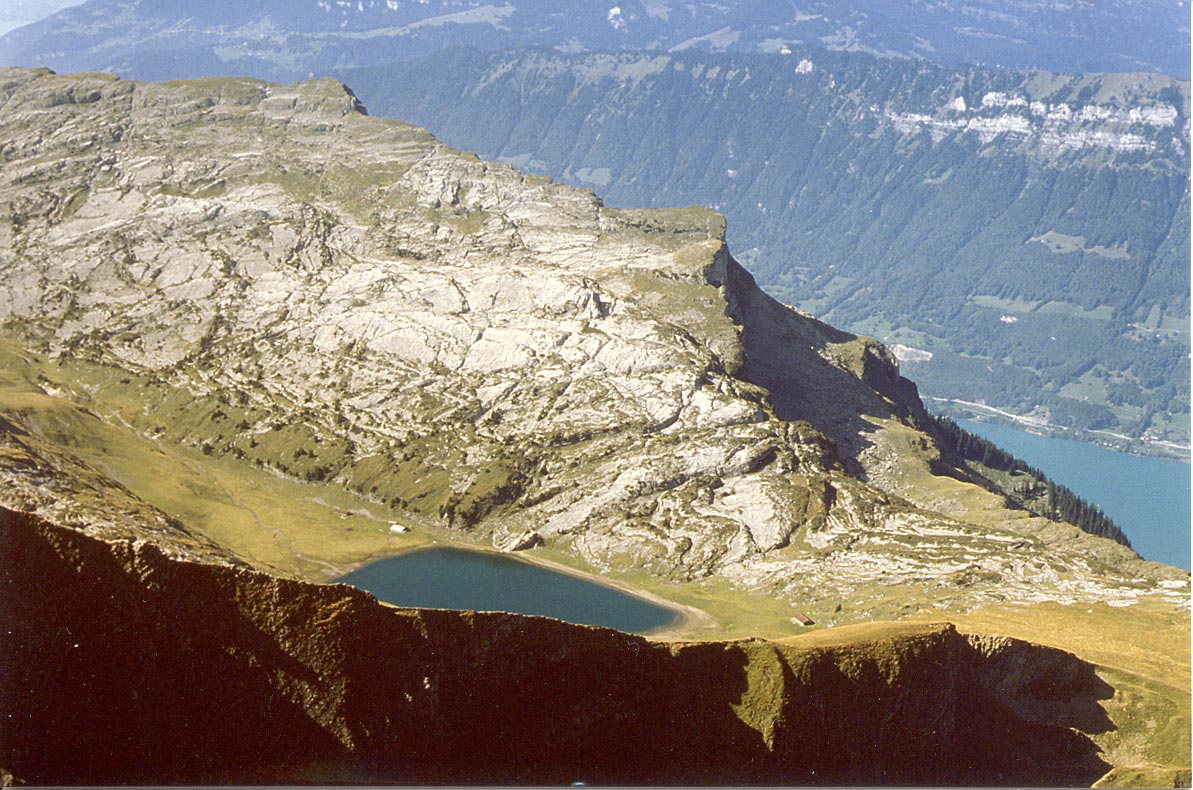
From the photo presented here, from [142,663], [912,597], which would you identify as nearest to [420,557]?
[912,597]

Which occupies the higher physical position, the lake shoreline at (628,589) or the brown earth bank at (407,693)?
the brown earth bank at (407,693)

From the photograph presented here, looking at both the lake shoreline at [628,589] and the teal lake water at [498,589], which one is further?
the teal lake water at [498,589]

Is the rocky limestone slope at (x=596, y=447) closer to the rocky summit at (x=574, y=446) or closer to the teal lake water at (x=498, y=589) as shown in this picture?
the rocky summit at (x=574, y=446)

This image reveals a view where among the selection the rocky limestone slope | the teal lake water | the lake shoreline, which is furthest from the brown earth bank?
the rocky limestone slope

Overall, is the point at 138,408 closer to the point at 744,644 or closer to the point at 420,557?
the point at 420,557

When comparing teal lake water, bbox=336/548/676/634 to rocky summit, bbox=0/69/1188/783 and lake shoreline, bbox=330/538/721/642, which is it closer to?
lake shoreline, bbox=330/538/721/642

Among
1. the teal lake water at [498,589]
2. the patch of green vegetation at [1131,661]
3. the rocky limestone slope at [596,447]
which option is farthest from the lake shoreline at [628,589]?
the patch of green vegetation at [1131,661]

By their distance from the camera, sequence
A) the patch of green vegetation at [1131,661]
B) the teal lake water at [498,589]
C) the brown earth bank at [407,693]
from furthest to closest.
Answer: the teal lake water at [498,589] → the patch of green vegetation at [1131,661] → the brown earth bank at [407,693]

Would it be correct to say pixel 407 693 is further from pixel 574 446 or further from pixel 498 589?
pixel 574 446
